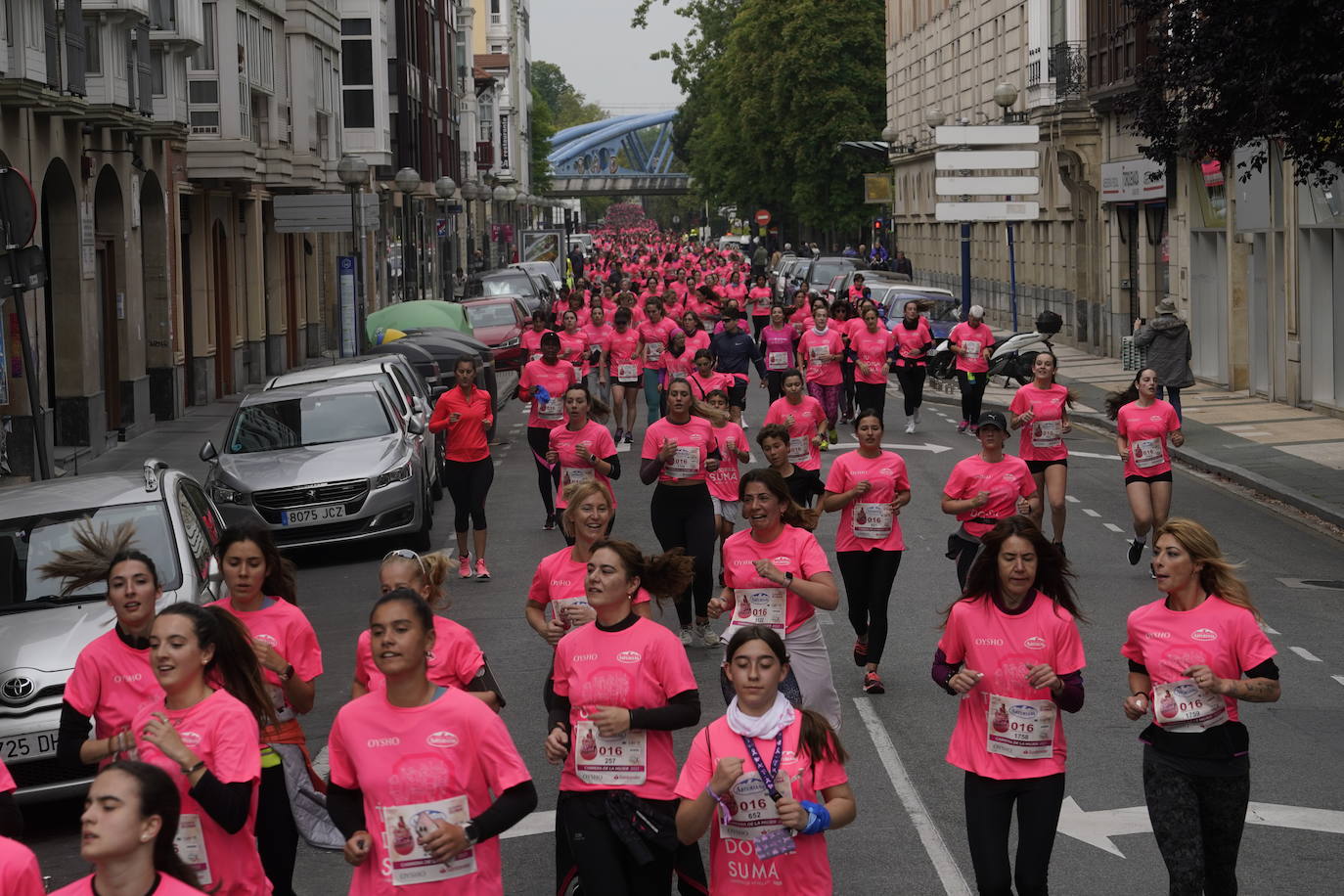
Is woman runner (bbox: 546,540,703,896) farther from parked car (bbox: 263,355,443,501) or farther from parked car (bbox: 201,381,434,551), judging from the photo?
parked car (bbox: 263,355,443,501)

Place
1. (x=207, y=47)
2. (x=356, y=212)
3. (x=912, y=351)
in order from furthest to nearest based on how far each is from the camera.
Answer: (x=207, y=47) → (x=356, y=212) → (x=912, y=351)

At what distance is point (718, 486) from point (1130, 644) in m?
6.32

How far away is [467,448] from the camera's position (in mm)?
16047

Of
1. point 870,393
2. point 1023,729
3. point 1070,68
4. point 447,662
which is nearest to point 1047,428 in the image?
point 870,393

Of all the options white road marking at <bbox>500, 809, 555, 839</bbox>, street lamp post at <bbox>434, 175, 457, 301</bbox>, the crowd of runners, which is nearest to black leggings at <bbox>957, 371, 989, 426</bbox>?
the crowd of runners

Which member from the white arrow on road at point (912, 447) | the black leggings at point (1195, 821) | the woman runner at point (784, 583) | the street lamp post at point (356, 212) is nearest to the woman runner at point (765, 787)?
the black leggings at point (1195, 821)

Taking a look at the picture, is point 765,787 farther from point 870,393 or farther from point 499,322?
point 499,322

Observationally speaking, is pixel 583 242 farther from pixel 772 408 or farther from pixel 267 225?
pixel 772 408

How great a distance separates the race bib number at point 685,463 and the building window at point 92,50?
16.1 m

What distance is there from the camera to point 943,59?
64500mm

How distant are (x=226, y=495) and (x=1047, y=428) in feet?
23.1

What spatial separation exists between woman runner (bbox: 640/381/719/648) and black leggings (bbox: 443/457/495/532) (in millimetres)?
3314

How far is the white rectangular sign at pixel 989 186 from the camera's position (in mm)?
40281

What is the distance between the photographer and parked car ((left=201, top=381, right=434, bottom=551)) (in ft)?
56.7
